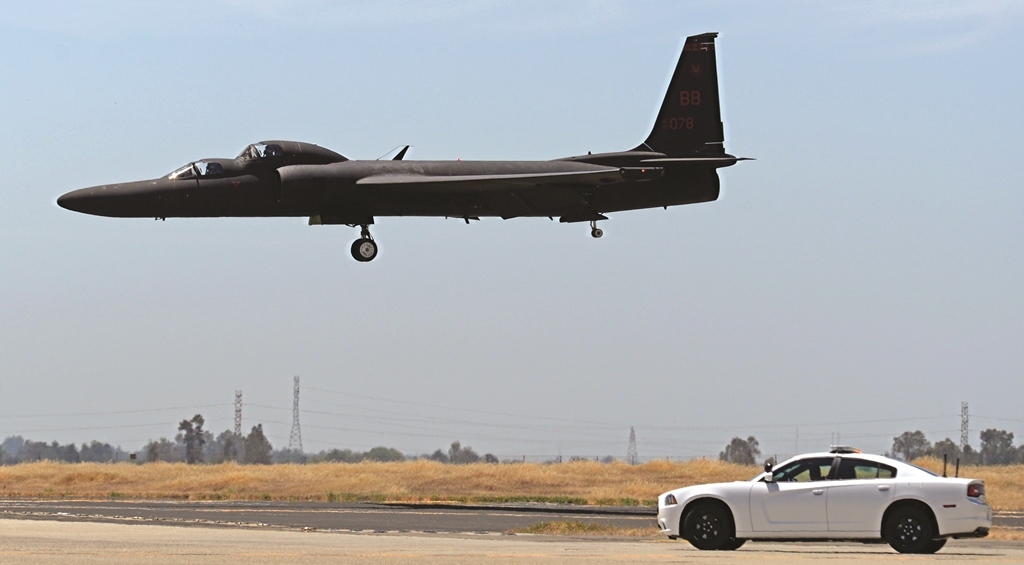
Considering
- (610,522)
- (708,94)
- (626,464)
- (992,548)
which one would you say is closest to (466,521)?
(610,522)

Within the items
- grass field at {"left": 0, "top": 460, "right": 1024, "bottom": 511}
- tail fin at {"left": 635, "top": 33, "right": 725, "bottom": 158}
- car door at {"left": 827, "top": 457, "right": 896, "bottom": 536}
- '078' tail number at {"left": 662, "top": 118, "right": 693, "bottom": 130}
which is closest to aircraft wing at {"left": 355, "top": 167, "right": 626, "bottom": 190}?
tail fin at {"left": 635, "top": 33, "right": 725, "bottom": 158}

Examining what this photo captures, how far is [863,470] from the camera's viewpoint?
19.6 metres

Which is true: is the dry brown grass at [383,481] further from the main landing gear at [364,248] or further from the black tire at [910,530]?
the black tire at [910,530]

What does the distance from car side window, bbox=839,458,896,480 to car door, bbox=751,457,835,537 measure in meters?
0.21

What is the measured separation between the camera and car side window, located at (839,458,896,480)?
1939 centimetres

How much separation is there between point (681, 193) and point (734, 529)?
19.1 meters

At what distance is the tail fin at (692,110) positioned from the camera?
4062 centimetres

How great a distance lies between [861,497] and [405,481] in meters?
34.0

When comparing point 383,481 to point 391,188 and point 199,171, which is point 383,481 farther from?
point 199,171

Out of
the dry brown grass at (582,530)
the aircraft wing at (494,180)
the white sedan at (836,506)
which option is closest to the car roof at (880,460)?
the white sedan at (836,506)

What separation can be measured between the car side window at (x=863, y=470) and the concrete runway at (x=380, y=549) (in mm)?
1066

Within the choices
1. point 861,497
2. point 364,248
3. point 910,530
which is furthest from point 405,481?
point 910,530

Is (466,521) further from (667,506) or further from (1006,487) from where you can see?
(1006,487)

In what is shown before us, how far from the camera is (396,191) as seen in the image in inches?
1395
